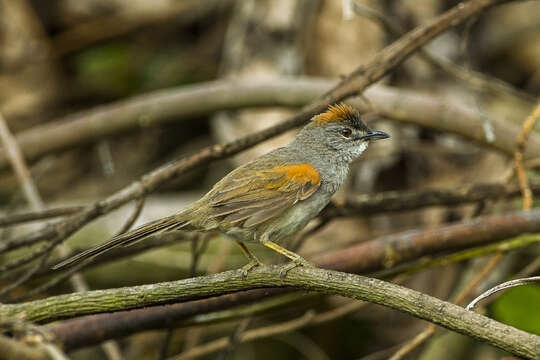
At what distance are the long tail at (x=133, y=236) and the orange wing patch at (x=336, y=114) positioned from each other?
123 centimetres

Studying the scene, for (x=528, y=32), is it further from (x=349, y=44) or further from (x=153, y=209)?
(x=153, y=209)

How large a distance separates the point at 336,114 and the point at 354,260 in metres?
0.97

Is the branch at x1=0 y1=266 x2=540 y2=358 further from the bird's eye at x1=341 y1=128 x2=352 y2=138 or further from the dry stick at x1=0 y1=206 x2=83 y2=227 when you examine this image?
the bird's eye at x1=341 y1=128 x2=352 y2=138

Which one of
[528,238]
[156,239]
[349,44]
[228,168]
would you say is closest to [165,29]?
[228,168]

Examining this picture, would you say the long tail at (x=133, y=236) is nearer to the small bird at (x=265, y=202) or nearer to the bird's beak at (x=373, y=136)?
the small bird at (x=265, y=202)

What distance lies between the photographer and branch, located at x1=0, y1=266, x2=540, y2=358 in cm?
211

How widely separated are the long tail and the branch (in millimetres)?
343

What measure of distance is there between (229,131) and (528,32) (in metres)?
3.66

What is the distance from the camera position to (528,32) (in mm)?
6766

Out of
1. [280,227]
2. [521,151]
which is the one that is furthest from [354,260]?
[521,151]

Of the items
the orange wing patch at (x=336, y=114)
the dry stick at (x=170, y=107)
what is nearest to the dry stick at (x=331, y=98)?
the orange wing patch at (x=336, y=114)

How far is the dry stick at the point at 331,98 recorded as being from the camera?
3498 mm

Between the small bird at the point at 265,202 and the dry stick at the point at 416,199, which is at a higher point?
the dry stick at the point at 416,199

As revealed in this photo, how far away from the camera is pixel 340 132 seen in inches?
153
